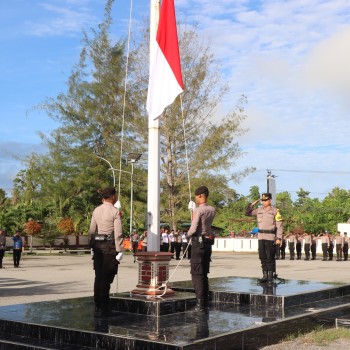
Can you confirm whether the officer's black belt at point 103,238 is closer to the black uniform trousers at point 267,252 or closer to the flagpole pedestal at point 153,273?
the flagpole pedestal at point 153,273

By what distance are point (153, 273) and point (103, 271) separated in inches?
33.4

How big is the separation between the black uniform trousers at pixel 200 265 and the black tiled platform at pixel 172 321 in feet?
0.77

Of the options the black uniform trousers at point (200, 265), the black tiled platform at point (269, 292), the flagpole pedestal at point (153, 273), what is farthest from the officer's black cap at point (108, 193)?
the black tiled platform at point (269, 292)

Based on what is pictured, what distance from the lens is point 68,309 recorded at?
28.6 feet

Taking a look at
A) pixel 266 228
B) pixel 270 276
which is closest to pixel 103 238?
pixel 266 228

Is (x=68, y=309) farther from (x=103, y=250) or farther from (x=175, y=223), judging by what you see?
(x=175, y=223)

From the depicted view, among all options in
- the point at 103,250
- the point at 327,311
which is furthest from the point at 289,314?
the point at 103,250

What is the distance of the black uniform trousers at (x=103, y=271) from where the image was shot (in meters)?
8.27

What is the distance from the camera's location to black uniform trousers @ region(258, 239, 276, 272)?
11.6 m

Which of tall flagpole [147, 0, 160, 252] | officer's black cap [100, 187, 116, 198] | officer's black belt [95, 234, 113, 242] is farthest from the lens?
tall flagpole [147, 0, 160, 252]

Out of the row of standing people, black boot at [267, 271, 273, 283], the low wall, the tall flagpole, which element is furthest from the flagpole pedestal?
the low wall

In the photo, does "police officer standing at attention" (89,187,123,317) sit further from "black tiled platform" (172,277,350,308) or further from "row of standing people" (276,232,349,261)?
"row of standing people" (276,232,349,261)

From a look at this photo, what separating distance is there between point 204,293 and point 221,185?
3314cm

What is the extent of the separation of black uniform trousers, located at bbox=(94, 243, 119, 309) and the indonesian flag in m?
2.40
